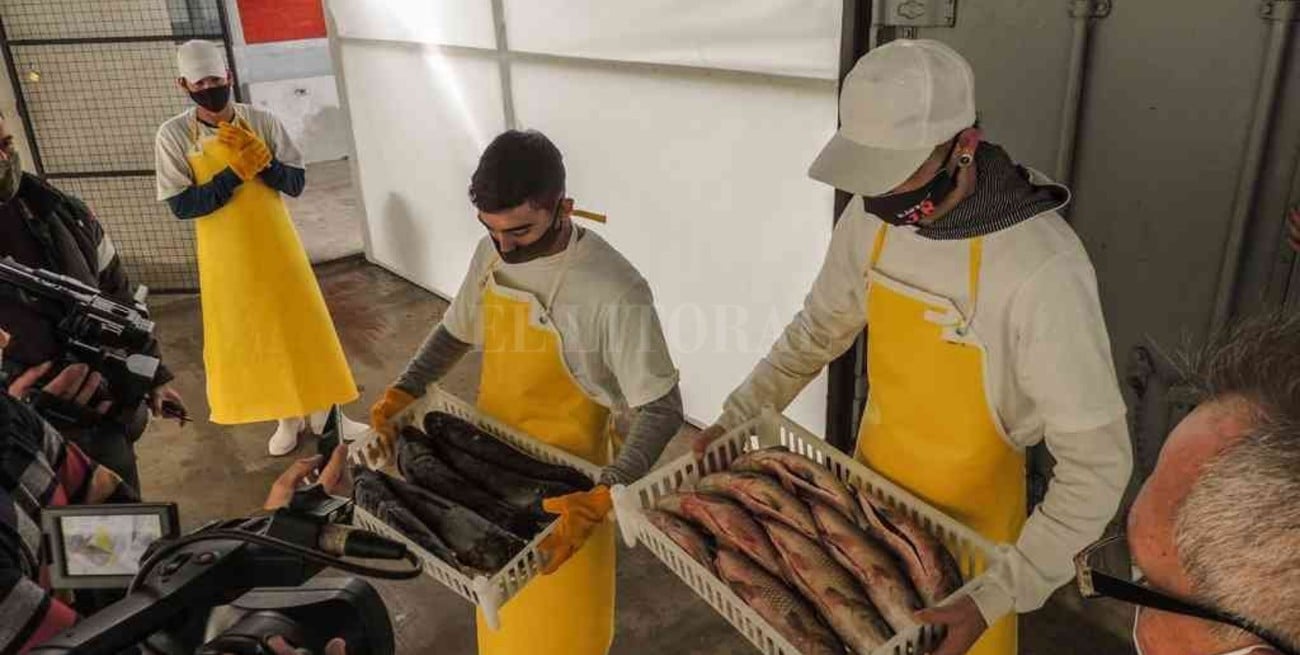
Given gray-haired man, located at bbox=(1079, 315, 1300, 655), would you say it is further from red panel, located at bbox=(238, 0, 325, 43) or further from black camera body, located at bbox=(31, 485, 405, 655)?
red panel, located at bbox=(238, 0, 325, 43)

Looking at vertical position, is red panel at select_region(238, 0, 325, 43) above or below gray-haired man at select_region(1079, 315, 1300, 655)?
above

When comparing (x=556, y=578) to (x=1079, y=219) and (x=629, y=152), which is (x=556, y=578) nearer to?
(x=1079, y=219)

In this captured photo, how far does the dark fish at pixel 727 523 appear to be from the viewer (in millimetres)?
1959

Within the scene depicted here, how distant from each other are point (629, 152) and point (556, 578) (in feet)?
9.49

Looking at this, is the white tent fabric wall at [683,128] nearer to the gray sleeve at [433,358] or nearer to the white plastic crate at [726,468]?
the white plastic crate at [726,468]

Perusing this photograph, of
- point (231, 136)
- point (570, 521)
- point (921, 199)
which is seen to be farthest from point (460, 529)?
point (231, 136)

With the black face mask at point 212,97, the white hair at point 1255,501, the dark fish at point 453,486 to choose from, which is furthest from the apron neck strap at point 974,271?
the black face mask at point 212,97

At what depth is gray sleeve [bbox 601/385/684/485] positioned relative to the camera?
223 centimetres

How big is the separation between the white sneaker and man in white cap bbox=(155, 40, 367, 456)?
25 centimetres

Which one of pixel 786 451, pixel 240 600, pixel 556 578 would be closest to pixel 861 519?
pixel 786 451

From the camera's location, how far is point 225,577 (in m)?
1.19

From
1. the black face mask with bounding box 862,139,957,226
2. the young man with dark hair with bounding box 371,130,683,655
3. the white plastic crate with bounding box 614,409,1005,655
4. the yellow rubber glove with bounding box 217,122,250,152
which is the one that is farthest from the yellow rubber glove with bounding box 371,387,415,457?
the yellow rubber glove with bounding box 217,122,250,152

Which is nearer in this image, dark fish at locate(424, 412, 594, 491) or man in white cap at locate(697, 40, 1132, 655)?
man in white cap at locate(697, 40, 1132, 655)

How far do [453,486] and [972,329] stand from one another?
1.34m
